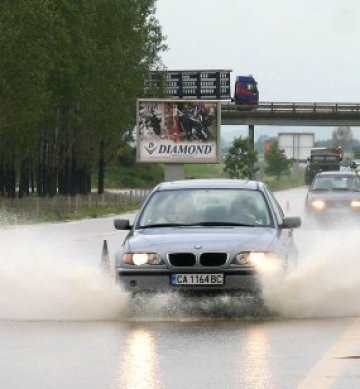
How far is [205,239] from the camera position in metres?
13.9

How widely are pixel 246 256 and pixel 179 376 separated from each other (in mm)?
4071

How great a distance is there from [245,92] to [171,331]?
4848 inches

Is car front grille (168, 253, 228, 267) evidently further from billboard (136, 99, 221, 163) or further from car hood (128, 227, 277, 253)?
billboard (136, 99, 221, 163)

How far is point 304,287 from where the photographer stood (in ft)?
47.0

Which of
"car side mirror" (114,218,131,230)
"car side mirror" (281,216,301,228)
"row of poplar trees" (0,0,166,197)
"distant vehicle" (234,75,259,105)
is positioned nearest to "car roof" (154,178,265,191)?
"car side mirror" (114,218,131,230)

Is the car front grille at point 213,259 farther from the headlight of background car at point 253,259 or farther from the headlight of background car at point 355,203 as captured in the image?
the headlight of background car at point 355,203

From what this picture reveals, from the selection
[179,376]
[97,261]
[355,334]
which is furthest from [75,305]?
[97,261]

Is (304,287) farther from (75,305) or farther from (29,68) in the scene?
(29,68)

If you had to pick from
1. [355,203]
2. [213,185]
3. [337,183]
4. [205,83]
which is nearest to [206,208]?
[213,185]

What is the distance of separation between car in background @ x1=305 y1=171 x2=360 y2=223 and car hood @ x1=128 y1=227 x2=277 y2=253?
2189 centimetres

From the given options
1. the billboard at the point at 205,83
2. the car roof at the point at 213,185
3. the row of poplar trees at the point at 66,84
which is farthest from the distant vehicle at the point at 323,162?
the car roof at the point at 213,185

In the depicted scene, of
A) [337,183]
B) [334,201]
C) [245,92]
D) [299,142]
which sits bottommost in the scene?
[299,142]

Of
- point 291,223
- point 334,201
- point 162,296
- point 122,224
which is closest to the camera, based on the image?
point 162,296

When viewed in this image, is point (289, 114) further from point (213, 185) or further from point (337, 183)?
point (213, 185)
